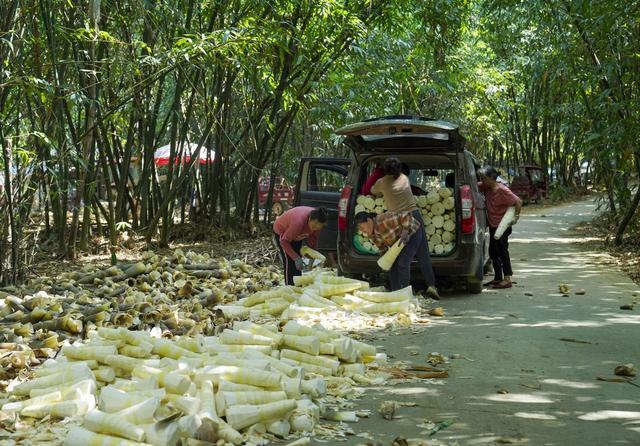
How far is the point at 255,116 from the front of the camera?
1586 cm

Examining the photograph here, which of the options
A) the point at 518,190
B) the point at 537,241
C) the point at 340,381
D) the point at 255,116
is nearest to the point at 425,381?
the point at 340,381

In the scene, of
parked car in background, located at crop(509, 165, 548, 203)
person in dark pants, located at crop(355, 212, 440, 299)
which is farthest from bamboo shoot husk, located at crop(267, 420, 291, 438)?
parked car in background, located at crop(509, 165, 548, 203)

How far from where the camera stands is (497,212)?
1073 cm

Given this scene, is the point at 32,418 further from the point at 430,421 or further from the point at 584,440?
the point at 584,440

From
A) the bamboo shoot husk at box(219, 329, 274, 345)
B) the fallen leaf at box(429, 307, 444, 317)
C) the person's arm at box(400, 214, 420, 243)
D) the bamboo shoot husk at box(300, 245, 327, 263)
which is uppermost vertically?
the person's arm at box(400, 214, 420, 243)

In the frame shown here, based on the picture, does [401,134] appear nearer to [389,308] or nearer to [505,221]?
[505,221]

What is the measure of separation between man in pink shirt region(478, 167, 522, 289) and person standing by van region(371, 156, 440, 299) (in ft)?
5.20

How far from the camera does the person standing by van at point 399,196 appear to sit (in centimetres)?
948

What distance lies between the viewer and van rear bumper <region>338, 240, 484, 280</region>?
972cm

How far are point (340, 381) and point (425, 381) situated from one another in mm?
636

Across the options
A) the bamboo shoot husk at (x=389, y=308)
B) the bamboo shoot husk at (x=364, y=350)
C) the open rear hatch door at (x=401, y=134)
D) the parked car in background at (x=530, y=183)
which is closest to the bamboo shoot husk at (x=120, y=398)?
the bamboo shoot husk at (x=364, y=350)

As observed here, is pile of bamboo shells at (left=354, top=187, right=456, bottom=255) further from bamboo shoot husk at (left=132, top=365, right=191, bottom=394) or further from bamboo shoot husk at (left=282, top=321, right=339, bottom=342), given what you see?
bamboo shoot husk at (left=132, top=365, right=191, bottom=394)

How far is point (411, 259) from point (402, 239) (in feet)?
0.94

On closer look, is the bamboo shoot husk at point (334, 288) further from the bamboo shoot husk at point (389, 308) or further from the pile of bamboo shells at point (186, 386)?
the pile of bamboo shells at point (186, 386)
